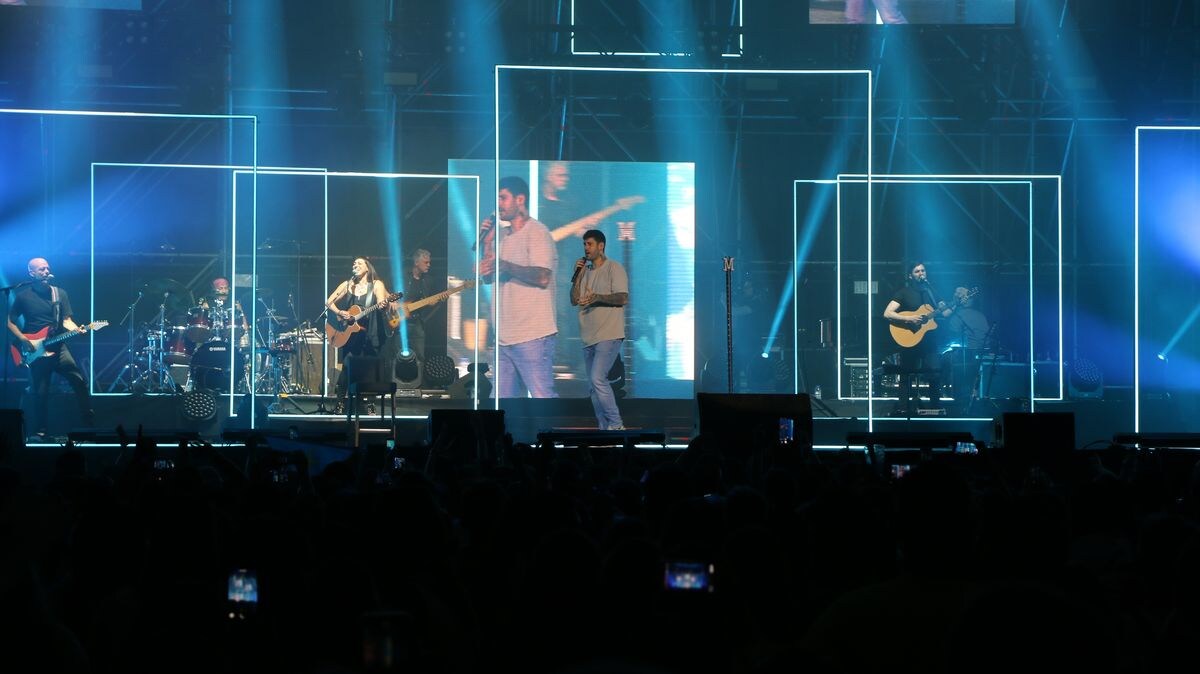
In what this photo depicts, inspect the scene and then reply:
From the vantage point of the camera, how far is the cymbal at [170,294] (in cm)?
1861

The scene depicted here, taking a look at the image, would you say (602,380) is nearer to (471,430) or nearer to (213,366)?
(471,430)

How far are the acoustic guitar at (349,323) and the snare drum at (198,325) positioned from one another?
67.5 inches

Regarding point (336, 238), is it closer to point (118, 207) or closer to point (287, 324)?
point (287, 324)

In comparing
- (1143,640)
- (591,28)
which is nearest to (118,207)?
(591,28)

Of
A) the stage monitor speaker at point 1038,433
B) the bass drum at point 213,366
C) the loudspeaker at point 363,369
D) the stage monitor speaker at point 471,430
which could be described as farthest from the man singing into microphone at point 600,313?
the bass drum at point 213,366

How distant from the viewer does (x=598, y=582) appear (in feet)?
11.1

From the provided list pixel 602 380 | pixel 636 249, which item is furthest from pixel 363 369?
pixel 636 249

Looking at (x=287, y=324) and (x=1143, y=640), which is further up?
(x=287, y=324)

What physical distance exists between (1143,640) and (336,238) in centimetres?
1734

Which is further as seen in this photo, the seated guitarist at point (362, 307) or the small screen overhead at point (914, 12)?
the small screen overhead at point (914, 12)

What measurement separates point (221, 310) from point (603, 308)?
6.89 metres

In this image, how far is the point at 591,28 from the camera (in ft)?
53.0

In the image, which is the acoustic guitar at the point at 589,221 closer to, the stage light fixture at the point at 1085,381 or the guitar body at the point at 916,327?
the guitar body at the point at 916,327

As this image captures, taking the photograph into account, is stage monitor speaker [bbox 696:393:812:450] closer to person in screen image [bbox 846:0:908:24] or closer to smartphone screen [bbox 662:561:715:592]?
smartphone screen [bbox 662:561:715:592]
